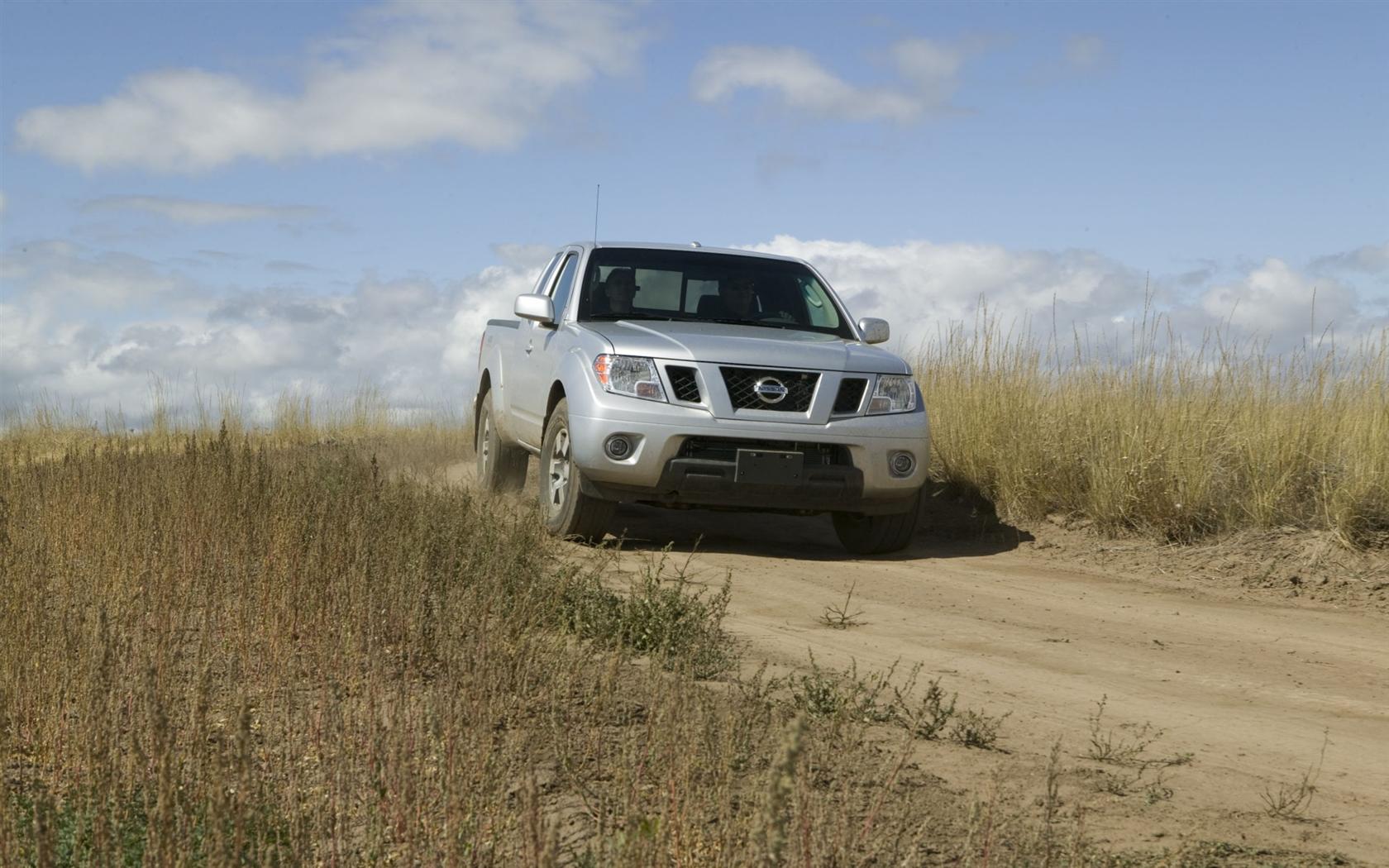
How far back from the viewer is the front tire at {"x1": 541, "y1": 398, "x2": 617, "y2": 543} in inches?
336

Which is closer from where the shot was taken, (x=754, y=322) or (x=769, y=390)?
(x=769, y=390)

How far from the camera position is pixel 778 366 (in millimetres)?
8359

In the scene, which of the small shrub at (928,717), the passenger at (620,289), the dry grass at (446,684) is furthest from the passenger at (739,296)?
the small shrub at (928,717)

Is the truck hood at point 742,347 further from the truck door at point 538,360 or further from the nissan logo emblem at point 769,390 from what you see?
the truck door at point 538,360

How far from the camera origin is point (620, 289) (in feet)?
31.3

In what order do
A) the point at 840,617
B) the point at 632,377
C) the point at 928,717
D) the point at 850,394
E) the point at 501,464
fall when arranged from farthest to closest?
the point at 501,464 → the point at 850,394 → the point at 632,377 → the point at 840,617 → the point at 928,717

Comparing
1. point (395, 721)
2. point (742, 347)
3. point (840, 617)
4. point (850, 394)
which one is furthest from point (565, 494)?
point (395, 721)

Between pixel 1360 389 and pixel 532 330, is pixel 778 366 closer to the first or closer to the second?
pixel 532 330

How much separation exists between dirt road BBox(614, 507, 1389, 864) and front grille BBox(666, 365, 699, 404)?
101 cm

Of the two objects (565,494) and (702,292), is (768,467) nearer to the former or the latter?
(565,494)

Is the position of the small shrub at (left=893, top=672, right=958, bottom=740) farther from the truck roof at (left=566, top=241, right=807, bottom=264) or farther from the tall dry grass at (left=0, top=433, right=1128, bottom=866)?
the truck roof at (left=566, top=241, right=807, bottom=264)

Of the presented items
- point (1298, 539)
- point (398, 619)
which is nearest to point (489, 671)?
point (398, 619)

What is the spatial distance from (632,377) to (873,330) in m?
1.93

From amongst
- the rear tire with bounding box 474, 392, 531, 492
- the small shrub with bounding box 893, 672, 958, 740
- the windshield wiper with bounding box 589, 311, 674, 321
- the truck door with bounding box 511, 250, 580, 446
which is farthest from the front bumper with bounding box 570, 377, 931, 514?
the small shrub with bounding box 893, 672, 958, 740
